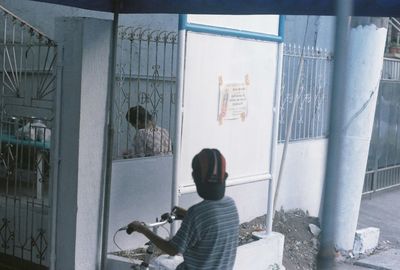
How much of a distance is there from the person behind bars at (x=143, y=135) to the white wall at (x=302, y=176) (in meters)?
2.37

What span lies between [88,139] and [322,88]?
172 inches

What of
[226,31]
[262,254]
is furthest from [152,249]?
[226,31]

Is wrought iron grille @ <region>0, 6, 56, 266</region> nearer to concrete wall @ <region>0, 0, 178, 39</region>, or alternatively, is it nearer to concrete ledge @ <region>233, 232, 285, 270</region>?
concrete ledge @ <region>233, 232, 285, 270</region>

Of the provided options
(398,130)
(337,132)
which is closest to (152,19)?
(398,130)

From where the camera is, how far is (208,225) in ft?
12.9

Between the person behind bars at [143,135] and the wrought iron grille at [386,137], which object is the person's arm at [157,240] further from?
the wrought iron grille at [386,137]

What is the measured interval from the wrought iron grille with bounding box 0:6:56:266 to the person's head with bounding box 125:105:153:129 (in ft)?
2.27

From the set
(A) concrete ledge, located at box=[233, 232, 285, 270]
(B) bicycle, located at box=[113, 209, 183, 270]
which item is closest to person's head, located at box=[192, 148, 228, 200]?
(B) bicycle, located at box=[113, 209, 183, 270]

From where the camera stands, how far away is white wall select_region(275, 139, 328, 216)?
851cm

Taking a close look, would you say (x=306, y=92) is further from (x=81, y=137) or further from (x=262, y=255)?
(x=81, y=137)

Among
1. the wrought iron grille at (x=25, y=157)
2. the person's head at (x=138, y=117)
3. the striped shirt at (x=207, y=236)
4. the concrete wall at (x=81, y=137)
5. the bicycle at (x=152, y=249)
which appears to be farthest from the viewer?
the person's head at (x=138, y=117)

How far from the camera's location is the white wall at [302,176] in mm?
8508

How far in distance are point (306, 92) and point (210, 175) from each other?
504 centimetres

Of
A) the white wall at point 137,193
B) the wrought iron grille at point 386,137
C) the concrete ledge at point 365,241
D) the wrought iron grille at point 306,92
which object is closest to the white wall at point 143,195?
the white wall at point 137,193
